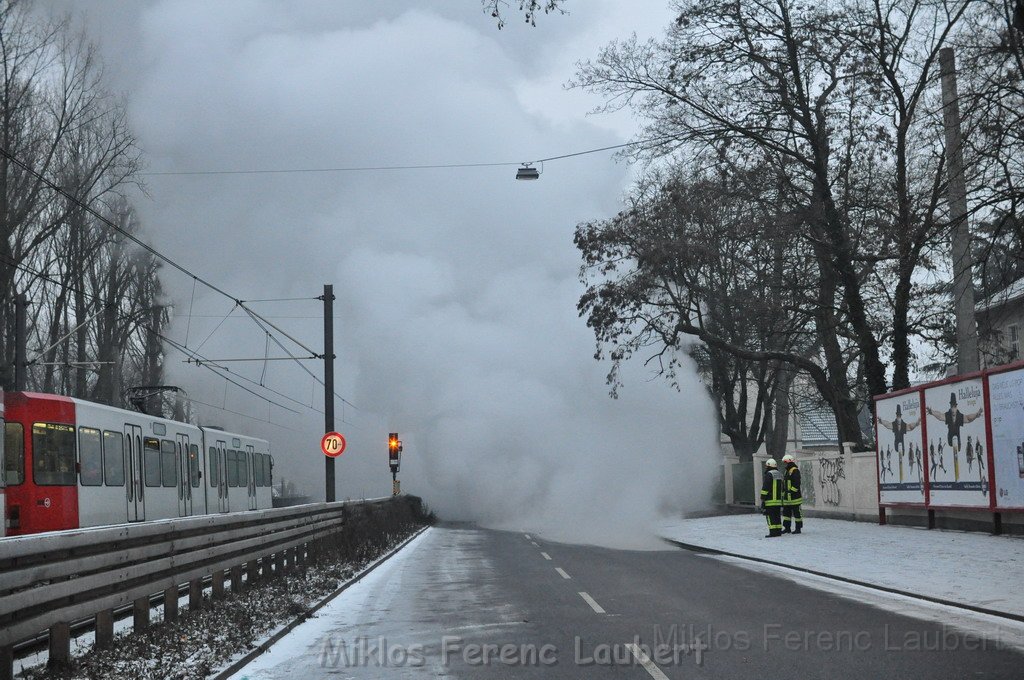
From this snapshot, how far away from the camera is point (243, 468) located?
35.9 m

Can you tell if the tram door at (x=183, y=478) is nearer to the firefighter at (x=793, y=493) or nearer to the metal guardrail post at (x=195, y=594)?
the firefighter at (x=793, y=493)

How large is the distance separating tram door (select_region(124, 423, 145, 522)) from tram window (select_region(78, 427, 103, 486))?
158 cm

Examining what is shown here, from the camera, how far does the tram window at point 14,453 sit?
18.9 m

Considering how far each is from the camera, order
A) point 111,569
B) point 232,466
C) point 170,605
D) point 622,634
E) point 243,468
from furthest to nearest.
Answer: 1. point 243,468
2. point 232,466
3. point 170,605
4. point 622,634
5. point 111,569

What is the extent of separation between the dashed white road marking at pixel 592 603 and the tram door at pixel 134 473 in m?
13.1

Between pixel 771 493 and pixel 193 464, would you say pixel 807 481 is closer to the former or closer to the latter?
pixel 771 493

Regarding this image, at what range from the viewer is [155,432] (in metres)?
25.5

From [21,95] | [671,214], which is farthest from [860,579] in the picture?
[21,95]

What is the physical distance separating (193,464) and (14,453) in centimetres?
995

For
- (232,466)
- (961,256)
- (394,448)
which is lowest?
(232,466)

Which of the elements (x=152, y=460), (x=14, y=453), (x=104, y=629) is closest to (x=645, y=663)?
(x=104, y=629)

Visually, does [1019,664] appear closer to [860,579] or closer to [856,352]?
[860,579]

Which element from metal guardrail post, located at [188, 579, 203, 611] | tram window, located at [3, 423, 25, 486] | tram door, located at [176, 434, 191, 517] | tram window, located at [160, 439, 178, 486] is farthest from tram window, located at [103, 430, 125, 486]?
metal guardrail post, located at [188, 579, 203, 611]

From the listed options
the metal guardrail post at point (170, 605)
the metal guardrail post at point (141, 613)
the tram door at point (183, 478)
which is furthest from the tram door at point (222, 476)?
the metal guardrail post at point (141, 613)
